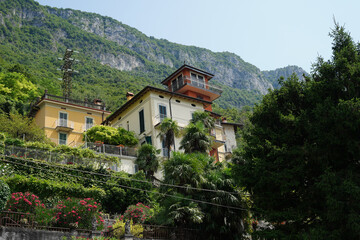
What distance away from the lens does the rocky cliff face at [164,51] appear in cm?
17550

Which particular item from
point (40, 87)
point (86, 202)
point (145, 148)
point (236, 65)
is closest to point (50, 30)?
point (40, 87)

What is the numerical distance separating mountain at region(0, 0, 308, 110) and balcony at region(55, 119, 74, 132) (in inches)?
1053

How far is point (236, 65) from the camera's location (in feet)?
654

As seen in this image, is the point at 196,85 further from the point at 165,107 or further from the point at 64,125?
the point at 64,125

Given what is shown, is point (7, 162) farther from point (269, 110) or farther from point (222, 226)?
point (269, 110)

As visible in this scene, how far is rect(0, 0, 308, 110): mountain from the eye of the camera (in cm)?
8197

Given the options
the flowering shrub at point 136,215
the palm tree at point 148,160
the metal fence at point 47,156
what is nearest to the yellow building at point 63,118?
the metal fence at point 47,156

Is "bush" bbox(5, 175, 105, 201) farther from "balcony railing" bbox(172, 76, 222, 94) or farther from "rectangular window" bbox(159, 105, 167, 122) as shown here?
"balcony railing" bbox(172, 76, 222, 94)

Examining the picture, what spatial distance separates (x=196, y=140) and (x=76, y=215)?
12386 millimetres

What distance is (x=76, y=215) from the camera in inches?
648

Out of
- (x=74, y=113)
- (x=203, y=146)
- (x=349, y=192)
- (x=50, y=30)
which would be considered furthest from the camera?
(x=50, y=30)

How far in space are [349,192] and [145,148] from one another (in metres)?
17.2

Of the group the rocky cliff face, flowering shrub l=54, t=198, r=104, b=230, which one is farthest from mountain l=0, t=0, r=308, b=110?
flowering shrub l=54, t=198, r=104, b=230

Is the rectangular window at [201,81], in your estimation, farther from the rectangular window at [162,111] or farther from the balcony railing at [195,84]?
the rectangular window at [162,111]
